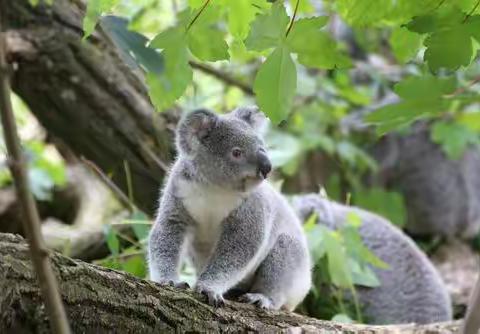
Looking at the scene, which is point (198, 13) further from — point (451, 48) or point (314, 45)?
point (451, 48)

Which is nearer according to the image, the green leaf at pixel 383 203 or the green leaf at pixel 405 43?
the green leaf at pixel 405 43

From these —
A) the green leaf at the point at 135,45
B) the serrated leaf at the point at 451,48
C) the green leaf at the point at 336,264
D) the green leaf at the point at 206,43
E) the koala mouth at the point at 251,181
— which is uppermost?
the serrated leaf at the point at 451,48

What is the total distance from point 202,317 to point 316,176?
424 centimetres

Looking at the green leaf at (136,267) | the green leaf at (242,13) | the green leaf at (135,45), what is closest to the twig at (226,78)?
the green leaf at (136,267)

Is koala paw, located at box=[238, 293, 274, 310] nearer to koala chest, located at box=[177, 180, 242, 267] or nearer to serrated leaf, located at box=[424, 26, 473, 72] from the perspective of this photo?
koala chest, located at box=[177, 180, 242, 267]

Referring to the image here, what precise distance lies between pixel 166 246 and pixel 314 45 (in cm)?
118

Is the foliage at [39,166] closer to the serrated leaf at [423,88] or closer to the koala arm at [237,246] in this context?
the koala arm at [237,246]

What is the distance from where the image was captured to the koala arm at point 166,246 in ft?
7.51

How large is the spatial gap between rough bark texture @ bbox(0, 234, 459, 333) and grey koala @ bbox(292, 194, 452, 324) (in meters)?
2.10

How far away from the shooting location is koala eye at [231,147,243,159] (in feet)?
7.71

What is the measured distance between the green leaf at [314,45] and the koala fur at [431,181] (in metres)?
4.60

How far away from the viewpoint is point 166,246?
7.67 feet

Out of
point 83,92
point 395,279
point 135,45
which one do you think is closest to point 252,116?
point 83,92

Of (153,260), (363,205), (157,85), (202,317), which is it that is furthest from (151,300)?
(363,205)
